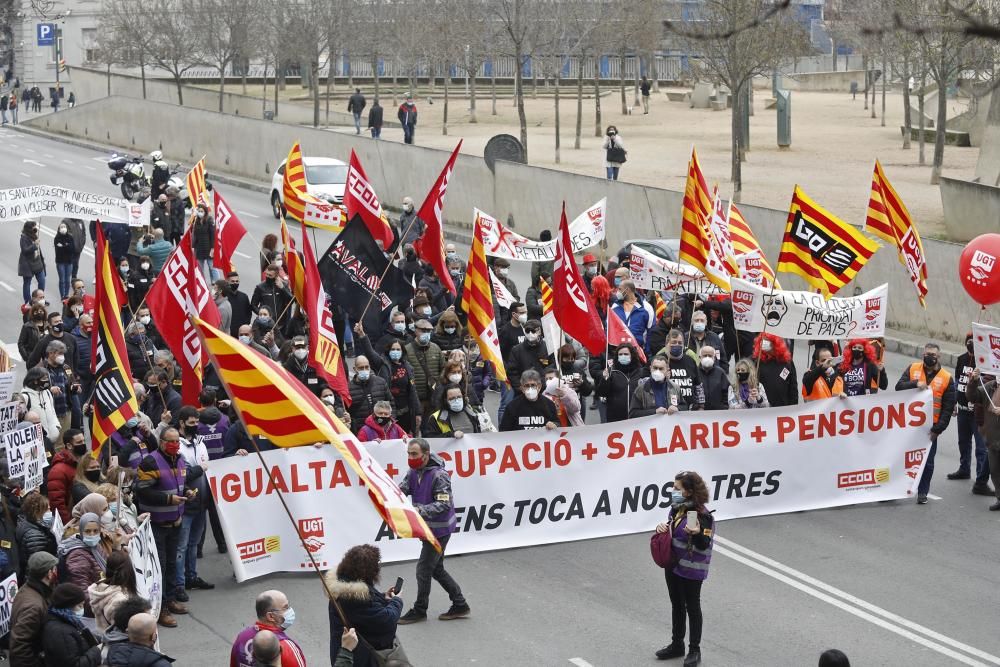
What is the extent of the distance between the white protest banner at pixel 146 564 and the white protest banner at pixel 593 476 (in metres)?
1.22

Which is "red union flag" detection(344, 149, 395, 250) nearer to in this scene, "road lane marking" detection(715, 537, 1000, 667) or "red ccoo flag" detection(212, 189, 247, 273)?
"red ccoo flag" detection(212, 189, 247, 273)

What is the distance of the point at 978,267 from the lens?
16656 mm

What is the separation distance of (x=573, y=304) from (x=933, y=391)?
3.60 metres

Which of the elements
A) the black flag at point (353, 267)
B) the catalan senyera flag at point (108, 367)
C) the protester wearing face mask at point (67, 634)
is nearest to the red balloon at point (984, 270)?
the black flag at point (353, 267)

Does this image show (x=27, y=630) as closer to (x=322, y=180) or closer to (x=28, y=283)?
(x=28, y=283)

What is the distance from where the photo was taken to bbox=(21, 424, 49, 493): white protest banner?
11.6 meters

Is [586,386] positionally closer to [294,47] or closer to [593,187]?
[593,187]

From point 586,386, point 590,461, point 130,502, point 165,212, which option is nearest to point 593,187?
point 165,212

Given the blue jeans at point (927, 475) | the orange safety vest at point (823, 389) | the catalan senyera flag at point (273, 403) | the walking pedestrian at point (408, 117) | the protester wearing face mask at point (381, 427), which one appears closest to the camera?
the catalan senyera flag at point (273, 403)

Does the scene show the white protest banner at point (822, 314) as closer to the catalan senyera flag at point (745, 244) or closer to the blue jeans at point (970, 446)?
the blue jeans at point (970, 446)

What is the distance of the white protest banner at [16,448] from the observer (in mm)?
11469

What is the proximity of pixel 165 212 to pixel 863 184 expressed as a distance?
1816 centimetres

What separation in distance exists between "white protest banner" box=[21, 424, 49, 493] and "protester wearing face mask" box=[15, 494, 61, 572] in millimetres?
796

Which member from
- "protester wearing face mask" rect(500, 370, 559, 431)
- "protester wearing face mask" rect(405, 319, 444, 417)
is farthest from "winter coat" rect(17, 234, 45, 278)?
"protester wearing face mask" rect(500, 370, 559, 431)
